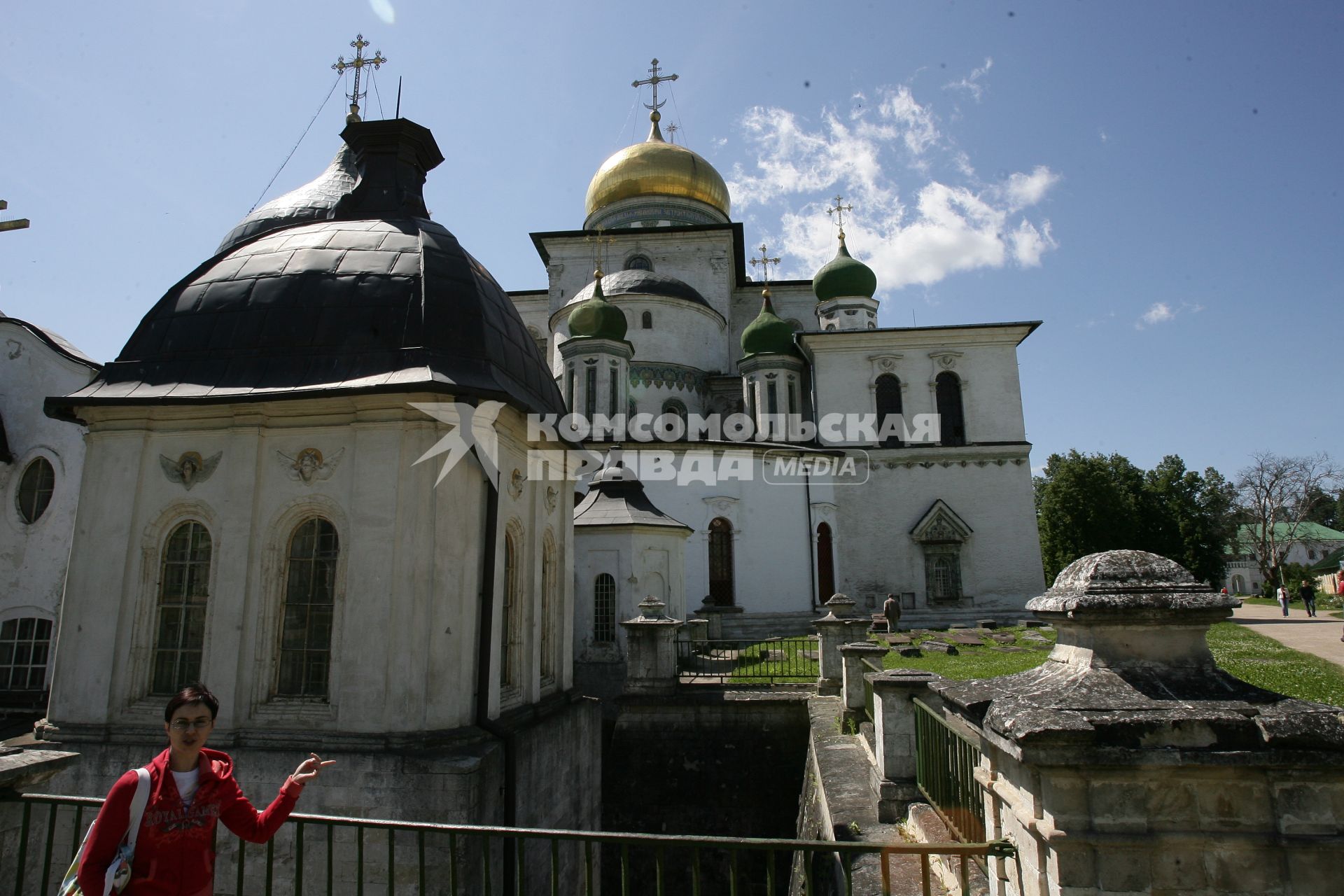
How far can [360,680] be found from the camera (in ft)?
22.0

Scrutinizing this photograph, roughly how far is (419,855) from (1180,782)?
3.93 metres

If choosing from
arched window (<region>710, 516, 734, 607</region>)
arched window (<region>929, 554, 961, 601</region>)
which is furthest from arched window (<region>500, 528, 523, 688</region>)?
arched window (<region>929, 554, 961, 601</region>)

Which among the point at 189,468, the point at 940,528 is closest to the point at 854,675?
the point at 189,468

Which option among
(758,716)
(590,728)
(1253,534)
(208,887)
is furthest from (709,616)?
(1253,534)

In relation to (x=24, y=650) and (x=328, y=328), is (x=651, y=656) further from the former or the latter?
(x=24, y=650)

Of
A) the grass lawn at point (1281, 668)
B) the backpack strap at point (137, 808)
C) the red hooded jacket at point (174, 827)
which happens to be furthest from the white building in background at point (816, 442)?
the backpack strap at point (137, 808)

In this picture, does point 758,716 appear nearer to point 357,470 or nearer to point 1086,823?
point 357,470

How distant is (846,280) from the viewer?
1174 inches

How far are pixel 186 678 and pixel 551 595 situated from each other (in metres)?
3.90

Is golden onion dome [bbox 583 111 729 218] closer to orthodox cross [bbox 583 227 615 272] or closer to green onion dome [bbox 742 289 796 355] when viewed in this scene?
orthodox cross [bbox 583 227 615 272]

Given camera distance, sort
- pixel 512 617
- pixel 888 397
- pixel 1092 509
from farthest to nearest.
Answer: pixel 1092 509, pixel 888 397, pixel 512 617

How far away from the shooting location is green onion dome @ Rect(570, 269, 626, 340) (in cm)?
2503

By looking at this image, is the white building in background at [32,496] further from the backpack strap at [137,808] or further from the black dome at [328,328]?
the backpack strap at [137,808]

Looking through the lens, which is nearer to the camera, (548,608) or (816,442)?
(548,608)
